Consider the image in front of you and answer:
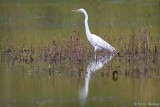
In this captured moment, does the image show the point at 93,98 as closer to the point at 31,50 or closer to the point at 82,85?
the point at 82,85

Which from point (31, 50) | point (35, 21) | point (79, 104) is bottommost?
point (79, 104)

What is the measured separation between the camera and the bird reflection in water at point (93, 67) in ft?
25.7

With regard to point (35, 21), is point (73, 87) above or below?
below

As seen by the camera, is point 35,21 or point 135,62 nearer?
point 135,62

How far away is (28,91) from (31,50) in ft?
13.5

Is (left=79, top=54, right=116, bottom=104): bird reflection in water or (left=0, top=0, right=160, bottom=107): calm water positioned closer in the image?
(left=0, top=0, right=160, bottom=107): calm water

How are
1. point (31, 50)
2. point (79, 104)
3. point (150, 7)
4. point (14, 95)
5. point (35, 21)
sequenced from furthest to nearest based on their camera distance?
1. point (150, 7)
2. point (35, 21)
3. point (31, 50)
4. point (14, 95)
5. point (79, 104)

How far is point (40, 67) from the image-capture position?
1035 centimetres

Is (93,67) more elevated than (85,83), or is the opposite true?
(93,67)

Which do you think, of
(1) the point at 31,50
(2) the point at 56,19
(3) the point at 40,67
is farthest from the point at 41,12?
(3) the point at 40,67

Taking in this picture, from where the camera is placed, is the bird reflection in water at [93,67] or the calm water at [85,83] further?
the bird reflection in water at [93,67]

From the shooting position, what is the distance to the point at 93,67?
10234mm

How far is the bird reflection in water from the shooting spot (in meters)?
7.82

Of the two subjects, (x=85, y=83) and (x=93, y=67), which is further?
(x=93, y=67)
